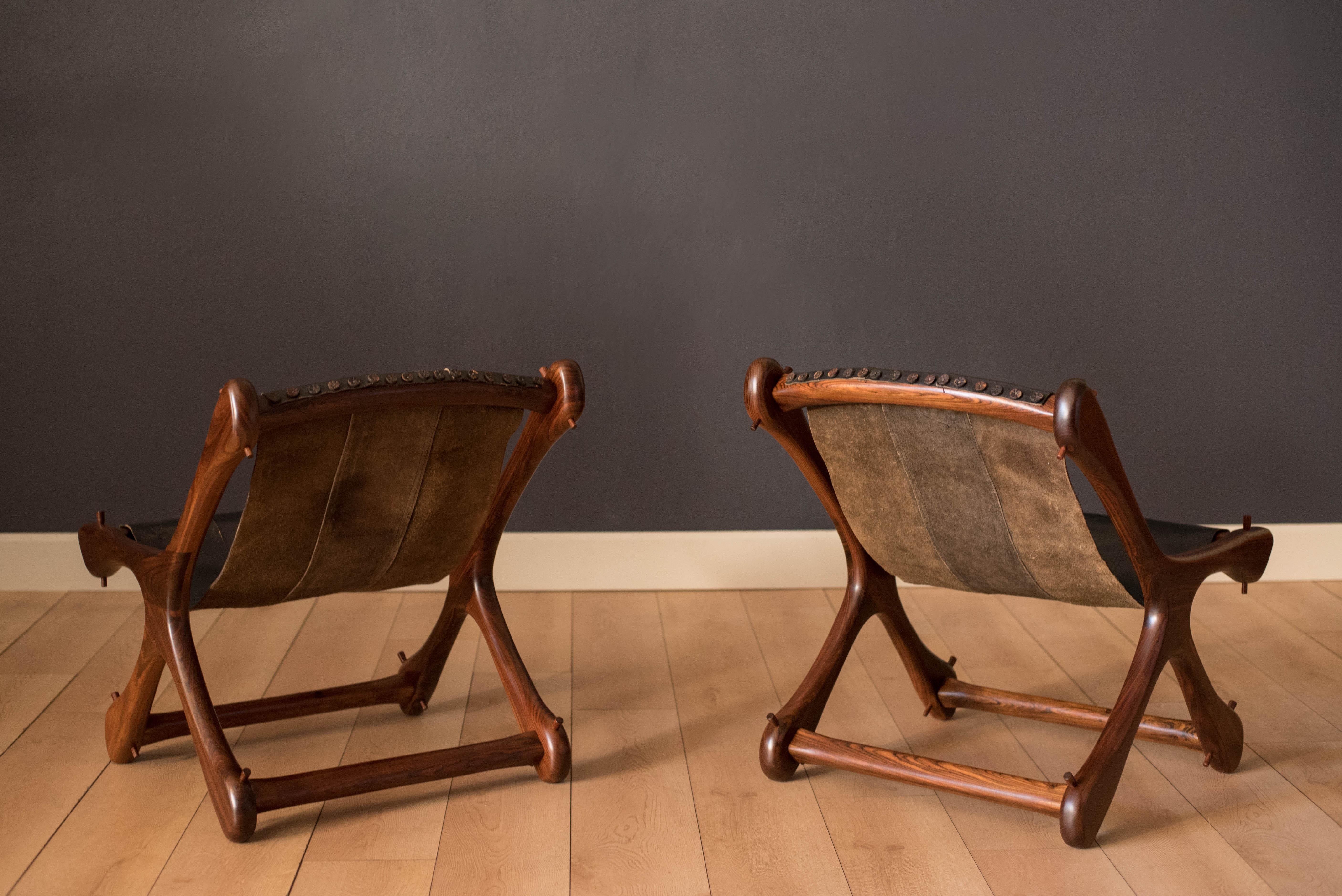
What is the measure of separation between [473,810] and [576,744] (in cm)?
33

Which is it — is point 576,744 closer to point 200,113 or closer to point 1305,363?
point 200,113

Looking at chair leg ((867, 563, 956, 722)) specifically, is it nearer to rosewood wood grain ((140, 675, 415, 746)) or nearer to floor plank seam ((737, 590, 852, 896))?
floor plank seam ((737, 590, 852, 896))

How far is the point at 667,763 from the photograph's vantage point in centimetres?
227

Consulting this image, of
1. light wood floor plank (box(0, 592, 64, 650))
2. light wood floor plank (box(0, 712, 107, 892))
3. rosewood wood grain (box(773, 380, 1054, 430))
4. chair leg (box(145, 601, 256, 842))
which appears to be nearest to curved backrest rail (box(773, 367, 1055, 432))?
rosewood wood grain (box(773, 380, 1054, 430))

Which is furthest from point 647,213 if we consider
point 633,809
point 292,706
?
point 633,809

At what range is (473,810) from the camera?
207 centimetres

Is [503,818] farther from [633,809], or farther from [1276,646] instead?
[1276,646]

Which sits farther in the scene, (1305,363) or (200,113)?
(1305,363)

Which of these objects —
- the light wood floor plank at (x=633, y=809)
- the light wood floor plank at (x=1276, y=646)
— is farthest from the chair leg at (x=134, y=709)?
the light wood floor plank at (x=1276, y=646)

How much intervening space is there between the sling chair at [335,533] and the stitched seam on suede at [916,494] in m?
0.55

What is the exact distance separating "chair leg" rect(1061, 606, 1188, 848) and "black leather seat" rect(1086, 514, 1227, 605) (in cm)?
10

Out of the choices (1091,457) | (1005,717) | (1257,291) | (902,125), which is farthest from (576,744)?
(1257,291)

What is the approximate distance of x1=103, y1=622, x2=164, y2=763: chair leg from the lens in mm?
2127

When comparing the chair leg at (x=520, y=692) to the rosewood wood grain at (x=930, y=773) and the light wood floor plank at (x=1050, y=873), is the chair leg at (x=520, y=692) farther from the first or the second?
the light wood floor plank at (x=1050, y=873)
